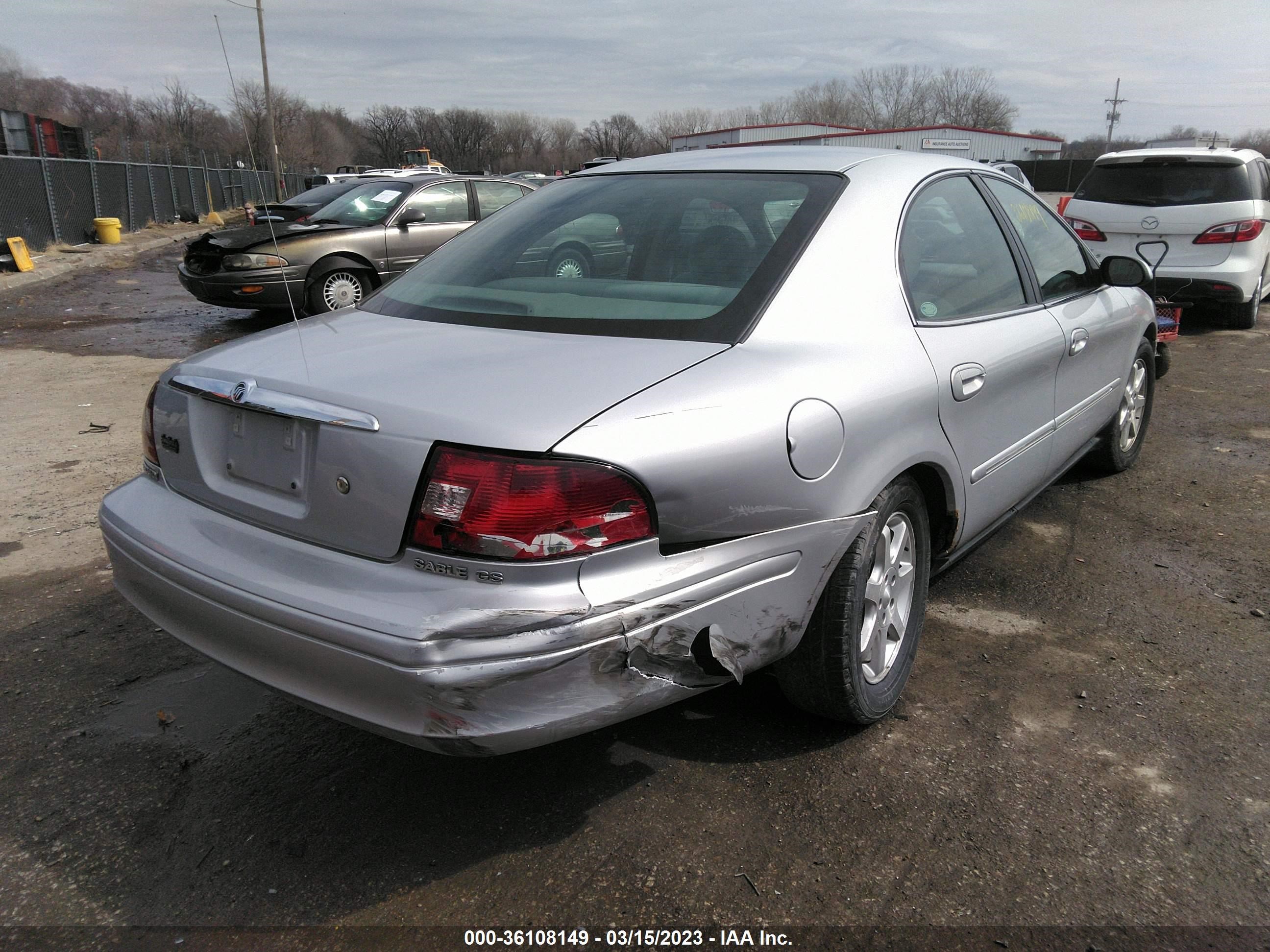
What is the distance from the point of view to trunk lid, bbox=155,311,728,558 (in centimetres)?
191

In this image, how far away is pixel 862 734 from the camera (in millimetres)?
2666

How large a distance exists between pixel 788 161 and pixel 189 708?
2.55 metres

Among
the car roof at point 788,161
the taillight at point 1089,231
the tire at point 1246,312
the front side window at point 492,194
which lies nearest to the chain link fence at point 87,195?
the front side window at point 492,194

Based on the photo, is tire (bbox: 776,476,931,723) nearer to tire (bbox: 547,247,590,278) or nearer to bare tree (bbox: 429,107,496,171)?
tire (bbox: 547,247,590,278)

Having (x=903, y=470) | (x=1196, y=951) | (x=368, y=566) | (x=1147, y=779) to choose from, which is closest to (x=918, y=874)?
(x=1196, y=951)

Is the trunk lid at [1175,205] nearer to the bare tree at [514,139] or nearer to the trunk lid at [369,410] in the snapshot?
the trunk lid at [369,410]

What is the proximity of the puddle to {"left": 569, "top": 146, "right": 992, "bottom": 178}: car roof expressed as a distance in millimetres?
2150

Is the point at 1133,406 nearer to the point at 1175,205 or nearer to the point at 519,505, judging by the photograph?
the point at 519,505

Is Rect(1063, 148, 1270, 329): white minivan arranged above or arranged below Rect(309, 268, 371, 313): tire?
above

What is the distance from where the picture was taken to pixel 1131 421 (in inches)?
193

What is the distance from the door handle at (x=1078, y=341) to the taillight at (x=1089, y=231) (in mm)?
5950

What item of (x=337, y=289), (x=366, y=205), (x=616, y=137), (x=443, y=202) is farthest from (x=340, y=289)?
(x=616, y=137)

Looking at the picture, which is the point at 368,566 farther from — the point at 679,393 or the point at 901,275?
the point at 901,275

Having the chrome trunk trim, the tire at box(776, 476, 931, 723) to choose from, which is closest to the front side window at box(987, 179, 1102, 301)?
the tire at box(776, 476, 931, 723)
